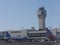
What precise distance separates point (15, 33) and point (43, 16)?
4855 cm

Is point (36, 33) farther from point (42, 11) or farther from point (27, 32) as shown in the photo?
point (42, 11)

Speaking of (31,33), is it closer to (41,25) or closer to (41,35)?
(41,35)

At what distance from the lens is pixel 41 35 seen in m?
137

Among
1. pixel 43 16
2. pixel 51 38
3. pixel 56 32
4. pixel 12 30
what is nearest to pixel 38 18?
pixel 43 16

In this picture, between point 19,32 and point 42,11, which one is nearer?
point 19,32

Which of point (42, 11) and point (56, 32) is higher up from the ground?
point (42, 11)

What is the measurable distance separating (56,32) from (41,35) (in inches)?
444

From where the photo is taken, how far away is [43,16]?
7293 inches

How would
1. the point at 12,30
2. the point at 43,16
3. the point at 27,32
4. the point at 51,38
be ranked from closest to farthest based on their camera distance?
the point at 51,38 → the point at 27,32 → the point at 12,30 → the point at 43,16

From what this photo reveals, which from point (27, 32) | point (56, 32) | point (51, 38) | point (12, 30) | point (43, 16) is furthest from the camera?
point (43, 16)

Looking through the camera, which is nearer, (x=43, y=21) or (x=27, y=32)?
(x=27, y=32)

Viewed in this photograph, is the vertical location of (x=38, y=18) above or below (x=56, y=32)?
above

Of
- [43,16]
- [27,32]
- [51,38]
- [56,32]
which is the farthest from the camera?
[43,16]

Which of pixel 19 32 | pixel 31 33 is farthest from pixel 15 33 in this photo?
pixel 31 33
